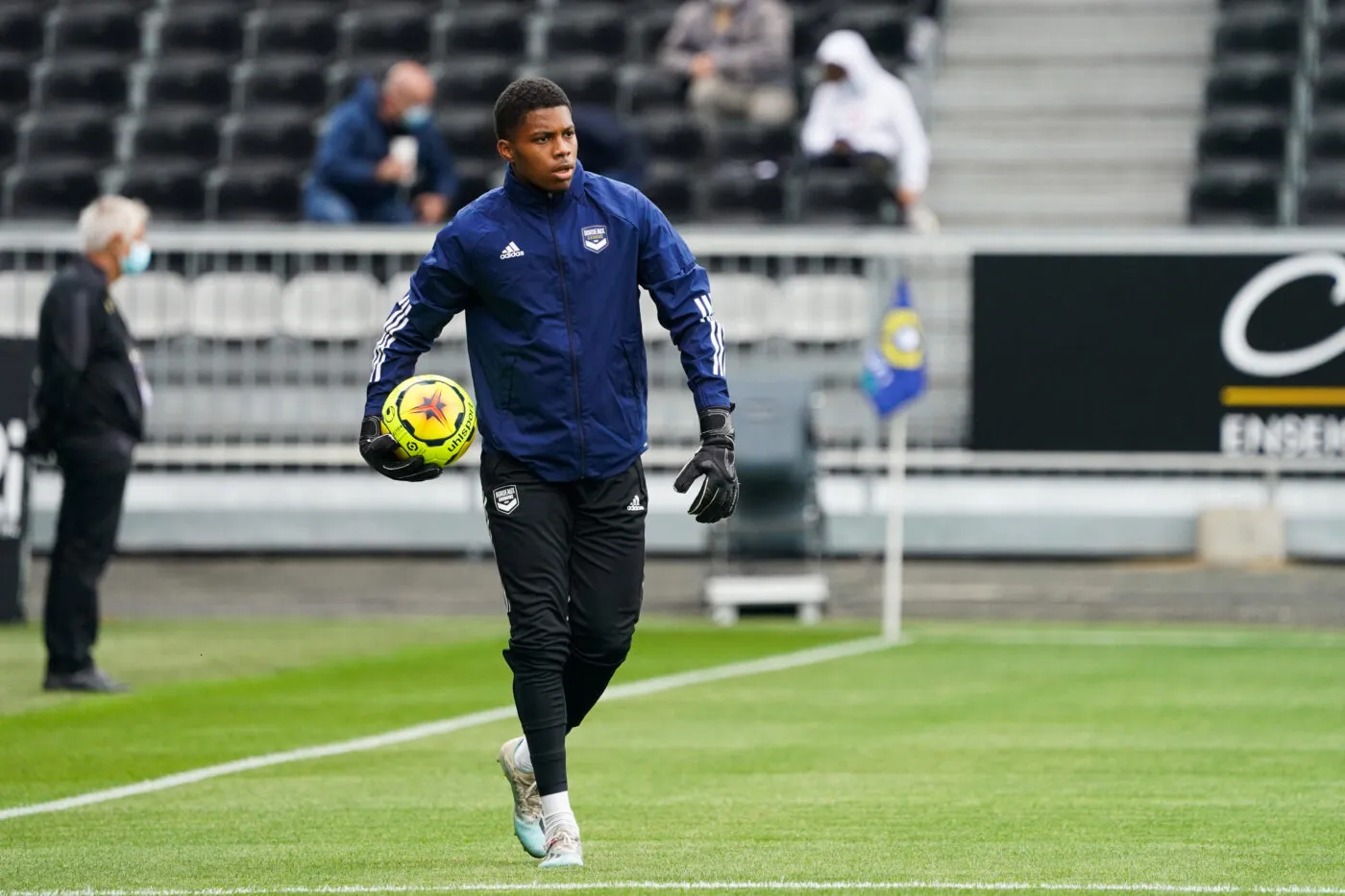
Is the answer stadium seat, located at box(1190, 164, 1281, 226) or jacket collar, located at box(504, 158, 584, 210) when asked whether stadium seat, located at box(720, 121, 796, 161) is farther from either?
jacket collar, located at box(504, 158, 584, 210)

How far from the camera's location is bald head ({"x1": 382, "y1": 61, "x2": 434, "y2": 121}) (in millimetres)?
19188

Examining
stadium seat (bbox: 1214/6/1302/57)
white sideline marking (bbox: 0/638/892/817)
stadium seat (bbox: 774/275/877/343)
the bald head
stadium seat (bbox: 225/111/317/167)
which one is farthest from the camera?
stadium seat (bbox: 225/111/317/167)

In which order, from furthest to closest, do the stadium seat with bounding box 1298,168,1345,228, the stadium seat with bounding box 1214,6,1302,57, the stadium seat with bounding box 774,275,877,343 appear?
the stadium seat with bounding box 1214,6,1302,57
the stadium seat with bounding box 1298,168,1345,228
the stadium seat with bounding box 774,275,877,343

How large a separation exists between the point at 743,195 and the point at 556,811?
1388cm

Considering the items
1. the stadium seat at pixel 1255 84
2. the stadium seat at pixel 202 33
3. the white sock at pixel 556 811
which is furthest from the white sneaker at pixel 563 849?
the stadium seat at pixel 202 33

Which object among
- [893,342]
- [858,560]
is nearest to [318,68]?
[858,560]

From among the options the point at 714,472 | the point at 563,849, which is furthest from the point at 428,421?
the point at 563,849

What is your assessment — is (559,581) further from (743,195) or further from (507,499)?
(743,195)

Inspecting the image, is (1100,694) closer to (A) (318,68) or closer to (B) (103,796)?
(B) (103,796)

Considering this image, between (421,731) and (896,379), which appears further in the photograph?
(896,379)

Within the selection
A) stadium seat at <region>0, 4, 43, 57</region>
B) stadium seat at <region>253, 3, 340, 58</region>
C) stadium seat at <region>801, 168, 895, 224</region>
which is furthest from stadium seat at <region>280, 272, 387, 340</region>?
stadium seat at <region>0, 4, 43, 57</region>

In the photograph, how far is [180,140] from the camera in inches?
899

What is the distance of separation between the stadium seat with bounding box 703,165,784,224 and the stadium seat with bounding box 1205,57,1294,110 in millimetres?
4070

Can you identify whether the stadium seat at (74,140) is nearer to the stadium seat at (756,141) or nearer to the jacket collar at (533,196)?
the stadium seat at (756,141)
